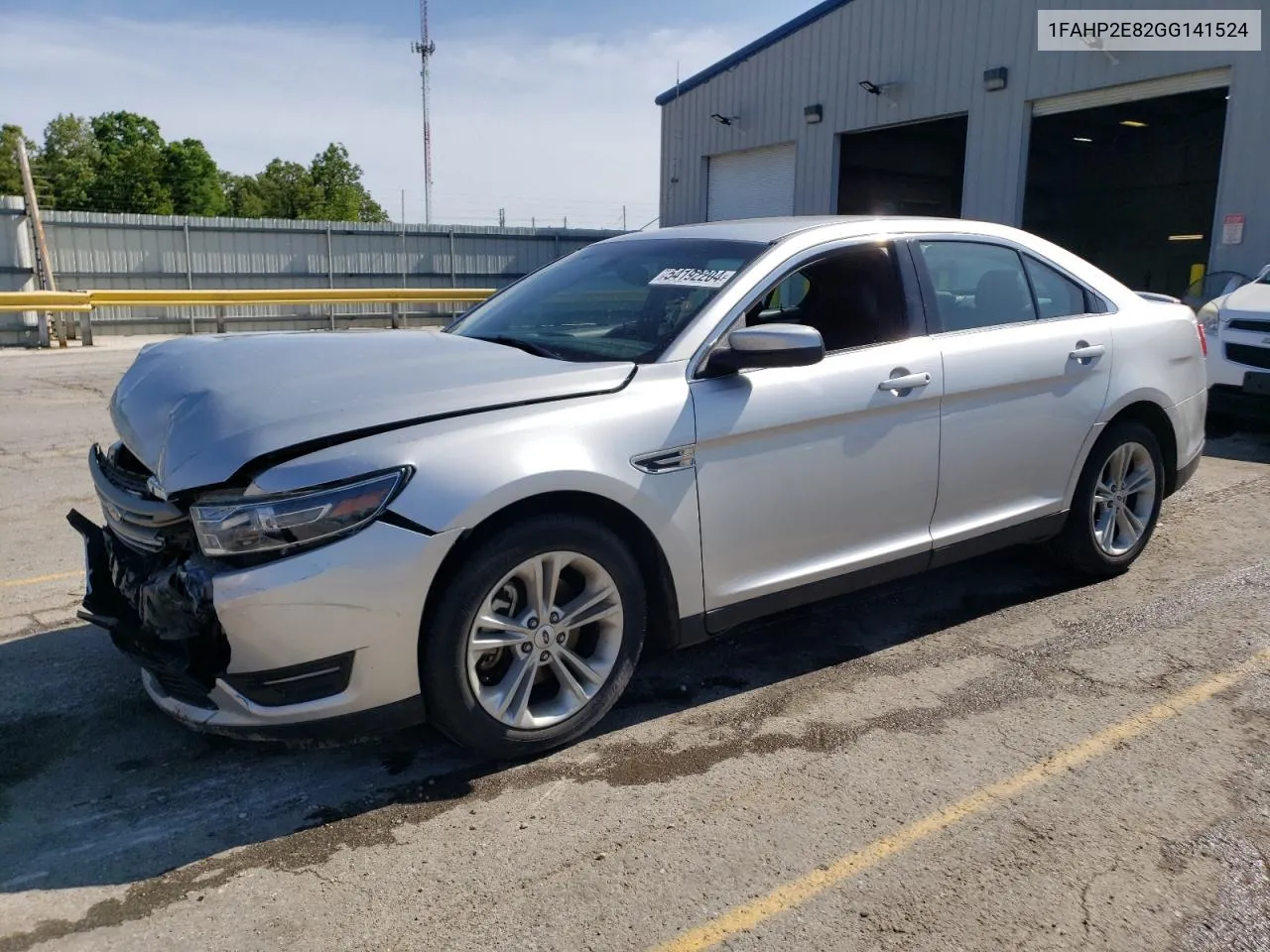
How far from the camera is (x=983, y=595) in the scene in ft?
16.5

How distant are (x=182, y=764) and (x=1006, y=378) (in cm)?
345

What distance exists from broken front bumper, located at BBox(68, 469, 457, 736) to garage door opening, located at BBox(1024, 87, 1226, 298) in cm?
2334

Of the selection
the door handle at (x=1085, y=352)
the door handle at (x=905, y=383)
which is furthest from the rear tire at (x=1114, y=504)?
the door handle at (x=905, y=383)

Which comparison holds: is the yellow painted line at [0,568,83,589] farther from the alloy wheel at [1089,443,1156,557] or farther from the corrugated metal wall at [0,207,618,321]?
the corrugated metal wall at [0,207,618,321]

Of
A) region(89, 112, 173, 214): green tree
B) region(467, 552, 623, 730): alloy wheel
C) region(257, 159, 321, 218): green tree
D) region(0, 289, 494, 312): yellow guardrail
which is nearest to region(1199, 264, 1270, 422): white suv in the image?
region(467, 552, 623, 730): alloy wheel

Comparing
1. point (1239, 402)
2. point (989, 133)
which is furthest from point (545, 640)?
point (989, 133)

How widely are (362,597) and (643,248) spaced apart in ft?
7.38

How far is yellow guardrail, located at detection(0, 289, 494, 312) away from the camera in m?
17.1

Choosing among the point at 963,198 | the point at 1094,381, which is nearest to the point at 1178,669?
the point at 1094,381

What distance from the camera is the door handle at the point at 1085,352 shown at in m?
4.75

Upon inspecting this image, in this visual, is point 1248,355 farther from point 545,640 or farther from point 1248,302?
point 545,640

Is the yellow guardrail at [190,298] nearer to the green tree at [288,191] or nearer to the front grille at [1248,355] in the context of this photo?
the front grille at [1248,355]

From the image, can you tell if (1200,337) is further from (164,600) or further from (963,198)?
(963,198)

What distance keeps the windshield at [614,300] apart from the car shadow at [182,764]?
129 cm
